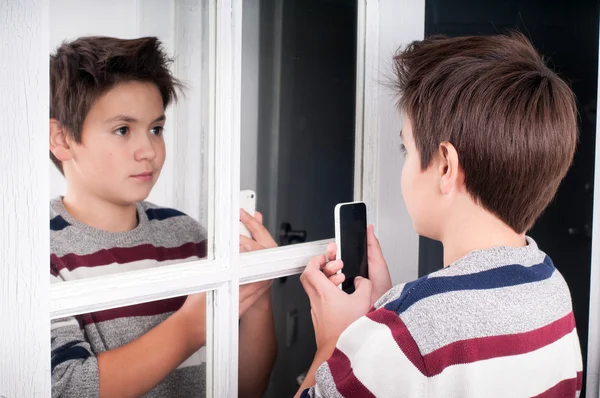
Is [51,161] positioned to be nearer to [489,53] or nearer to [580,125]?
[489,53]

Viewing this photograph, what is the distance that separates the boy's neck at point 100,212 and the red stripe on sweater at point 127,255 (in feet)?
0.10

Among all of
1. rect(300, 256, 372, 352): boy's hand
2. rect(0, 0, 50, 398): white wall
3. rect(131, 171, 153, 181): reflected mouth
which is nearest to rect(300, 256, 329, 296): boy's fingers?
rect(300, 256, 372, 352): boy's hand

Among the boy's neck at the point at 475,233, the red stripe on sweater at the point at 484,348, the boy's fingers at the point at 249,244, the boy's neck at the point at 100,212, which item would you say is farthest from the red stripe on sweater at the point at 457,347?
the boy's neck at the point at 100,212

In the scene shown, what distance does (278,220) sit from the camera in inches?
43.6

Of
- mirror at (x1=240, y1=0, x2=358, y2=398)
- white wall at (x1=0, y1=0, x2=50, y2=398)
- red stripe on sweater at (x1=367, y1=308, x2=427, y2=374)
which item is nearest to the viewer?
white wall at (x1=0, y1=0, x2=50, y2=398)

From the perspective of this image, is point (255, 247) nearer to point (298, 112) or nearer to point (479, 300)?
point (298, 112)

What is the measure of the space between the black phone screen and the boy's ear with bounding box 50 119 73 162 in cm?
50

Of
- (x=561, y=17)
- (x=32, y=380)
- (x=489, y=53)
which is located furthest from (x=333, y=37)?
(x=32, y=380)

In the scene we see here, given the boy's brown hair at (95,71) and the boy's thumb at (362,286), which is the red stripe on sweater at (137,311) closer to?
the boy's brown hair at (95,71)

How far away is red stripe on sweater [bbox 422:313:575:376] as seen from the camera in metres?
0.81

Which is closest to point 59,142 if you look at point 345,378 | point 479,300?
point 345,378

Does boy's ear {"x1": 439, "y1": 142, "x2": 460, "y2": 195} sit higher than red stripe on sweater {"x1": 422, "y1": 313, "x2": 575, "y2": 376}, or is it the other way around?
boy's ear {"x1": 439, "y1": 142, "x2": 460, "y2": 195}

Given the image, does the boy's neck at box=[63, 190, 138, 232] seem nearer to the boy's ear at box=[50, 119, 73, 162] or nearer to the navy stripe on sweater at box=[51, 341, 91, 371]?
the boy's ear at box=[50, 119, 73, 162]

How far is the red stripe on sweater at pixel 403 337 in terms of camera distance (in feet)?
2.65
